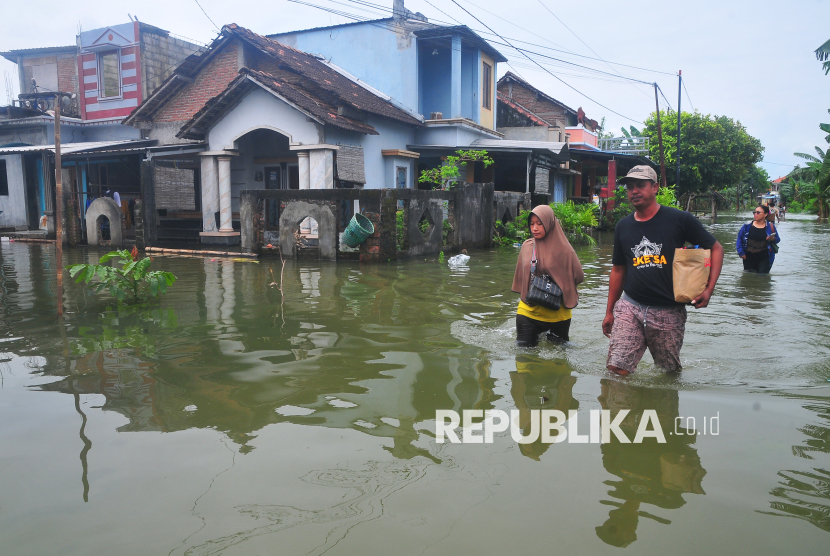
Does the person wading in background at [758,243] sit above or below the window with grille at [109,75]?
below

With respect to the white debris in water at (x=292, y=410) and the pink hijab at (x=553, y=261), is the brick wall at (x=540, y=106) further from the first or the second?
the white debris in water at (x=292, y=410)

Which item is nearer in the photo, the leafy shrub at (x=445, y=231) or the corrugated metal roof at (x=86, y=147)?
the leafy shrub at (x=445, y=231)

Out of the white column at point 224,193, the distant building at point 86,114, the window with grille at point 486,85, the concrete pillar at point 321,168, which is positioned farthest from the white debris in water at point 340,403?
the window with grille at point 486,85

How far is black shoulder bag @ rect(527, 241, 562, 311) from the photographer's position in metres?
5.71

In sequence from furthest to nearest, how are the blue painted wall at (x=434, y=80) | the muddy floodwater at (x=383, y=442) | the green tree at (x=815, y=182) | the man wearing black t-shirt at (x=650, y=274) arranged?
1. the green tree at (x=815, y=182)
2. the blue painted wall at (x=434, y=80)
3. the man wearing black t-shirt at (x=650, y=274)
4. the muddy floodwater at (x=383, y=442)

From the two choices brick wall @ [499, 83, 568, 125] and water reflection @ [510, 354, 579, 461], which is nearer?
water reflection @ [510, 354, 579, 461]

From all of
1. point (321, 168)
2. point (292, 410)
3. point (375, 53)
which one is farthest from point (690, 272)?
point (375, 53)

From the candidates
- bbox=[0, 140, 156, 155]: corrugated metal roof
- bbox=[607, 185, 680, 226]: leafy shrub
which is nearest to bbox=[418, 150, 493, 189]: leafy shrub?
bbox=[607, 185, 680, 226]: leafy shrub

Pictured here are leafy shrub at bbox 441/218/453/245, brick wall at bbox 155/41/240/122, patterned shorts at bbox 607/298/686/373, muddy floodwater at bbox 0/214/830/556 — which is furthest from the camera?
brick wall at bbox 155/41/240/122

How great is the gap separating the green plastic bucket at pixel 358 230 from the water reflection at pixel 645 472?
9082 mm

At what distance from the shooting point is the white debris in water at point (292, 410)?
432 cm

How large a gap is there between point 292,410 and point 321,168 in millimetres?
13035

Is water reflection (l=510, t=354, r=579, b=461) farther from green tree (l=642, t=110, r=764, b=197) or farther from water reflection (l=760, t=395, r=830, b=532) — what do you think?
green tree (l=642, t=110, r=764, b=197)

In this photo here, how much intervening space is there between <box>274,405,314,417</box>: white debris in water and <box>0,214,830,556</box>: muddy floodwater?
2cm
